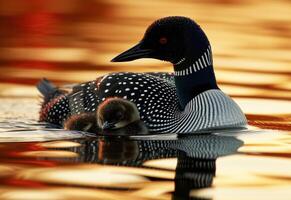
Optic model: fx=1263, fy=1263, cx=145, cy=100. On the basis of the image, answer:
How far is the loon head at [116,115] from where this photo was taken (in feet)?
32.9

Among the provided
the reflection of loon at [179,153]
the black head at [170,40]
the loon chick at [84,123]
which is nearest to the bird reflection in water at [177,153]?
the reflection of loon at [179,153]

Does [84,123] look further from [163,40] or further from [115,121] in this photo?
[163,40]

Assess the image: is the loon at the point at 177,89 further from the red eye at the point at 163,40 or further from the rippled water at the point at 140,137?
the rippled water at the point at 140,137

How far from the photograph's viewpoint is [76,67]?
13.5 meters

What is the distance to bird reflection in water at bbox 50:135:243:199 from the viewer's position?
8.13 metres

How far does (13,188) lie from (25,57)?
256 inches

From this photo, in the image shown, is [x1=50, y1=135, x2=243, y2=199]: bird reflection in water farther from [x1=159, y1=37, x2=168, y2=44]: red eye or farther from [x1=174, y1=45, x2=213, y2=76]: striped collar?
[x1=159, y1=37, x2=168, y2=44]: red eye

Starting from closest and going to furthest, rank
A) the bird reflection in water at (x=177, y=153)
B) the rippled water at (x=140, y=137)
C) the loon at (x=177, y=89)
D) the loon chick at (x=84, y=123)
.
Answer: the rippled water at (x=140, y=137)
the bird reflection in water at (x=177, y=153)
the loon chick at (x=84, y=123)
the loon at (x=177, y=89)

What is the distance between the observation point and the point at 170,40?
34.3ft

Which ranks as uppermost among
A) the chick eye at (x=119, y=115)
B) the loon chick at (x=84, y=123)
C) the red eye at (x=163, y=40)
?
the red eye at (x=163, y=40)

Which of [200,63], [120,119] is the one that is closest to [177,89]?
[200,63]

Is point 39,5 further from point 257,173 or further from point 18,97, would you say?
point 257,173

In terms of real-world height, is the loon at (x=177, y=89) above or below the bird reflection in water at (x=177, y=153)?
above

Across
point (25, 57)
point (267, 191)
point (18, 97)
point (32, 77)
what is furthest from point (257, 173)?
point (25, 57)
